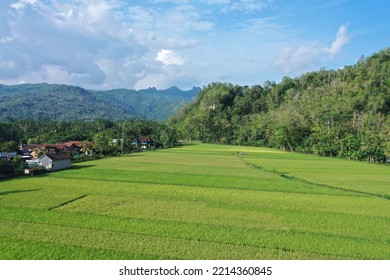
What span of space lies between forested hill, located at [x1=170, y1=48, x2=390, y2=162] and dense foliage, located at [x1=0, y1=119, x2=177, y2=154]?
2598cm

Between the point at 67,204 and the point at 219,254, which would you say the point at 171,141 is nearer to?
the point at 67,204

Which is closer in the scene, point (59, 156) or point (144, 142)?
point (59, 156)

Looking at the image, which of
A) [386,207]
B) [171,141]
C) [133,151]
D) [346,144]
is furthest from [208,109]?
[386,207]

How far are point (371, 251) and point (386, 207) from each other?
418 inches

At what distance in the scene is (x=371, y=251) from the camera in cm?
1426

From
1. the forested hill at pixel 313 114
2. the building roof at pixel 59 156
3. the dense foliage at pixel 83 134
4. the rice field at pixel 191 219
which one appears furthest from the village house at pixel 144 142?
the rice field at pixel 191 219

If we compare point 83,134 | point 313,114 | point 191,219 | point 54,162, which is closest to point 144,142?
point 83,134

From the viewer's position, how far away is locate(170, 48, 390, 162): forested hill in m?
69.7

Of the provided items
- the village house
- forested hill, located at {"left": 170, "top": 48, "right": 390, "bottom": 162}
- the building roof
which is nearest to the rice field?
the building roof

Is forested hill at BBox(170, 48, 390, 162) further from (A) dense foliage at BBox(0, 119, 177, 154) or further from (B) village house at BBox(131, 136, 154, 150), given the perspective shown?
(B) village house at BBox(131, 136, 154, 150)

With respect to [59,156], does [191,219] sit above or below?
below

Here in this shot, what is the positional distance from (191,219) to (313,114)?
77210 millimetres

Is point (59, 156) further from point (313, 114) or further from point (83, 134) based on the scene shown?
point (313, 114)

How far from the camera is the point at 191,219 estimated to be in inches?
754
